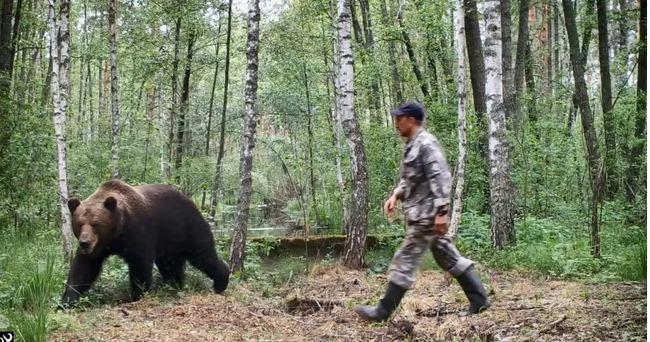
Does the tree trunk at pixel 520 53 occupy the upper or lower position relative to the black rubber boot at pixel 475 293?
upper

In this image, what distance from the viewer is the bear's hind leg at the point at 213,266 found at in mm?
9430

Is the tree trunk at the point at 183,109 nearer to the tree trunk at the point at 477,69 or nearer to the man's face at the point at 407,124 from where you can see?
the tree trunk at the point at 477,69

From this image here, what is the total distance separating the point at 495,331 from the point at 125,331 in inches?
134

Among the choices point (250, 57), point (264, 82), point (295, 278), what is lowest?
point (295, 278)

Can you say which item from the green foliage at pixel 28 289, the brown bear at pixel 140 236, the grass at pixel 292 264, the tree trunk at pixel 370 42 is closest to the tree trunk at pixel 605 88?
the grass at pixel 292 264

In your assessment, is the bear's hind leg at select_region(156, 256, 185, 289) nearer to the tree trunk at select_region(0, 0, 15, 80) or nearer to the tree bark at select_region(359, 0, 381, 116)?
the tree trunk at select_region(0, 0, 15, 80)

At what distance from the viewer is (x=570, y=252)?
1012cm

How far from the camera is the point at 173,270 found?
9820 mm

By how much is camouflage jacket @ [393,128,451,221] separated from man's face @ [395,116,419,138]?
66 mm

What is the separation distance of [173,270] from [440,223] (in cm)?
532

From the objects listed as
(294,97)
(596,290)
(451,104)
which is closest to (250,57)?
(596,290)

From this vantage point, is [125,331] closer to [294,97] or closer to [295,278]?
[295,278]

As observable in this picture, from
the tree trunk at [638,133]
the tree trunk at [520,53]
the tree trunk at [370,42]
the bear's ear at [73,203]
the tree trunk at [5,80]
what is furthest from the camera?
the tree trunk at [370,42]

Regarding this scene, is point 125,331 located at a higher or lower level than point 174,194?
lower
